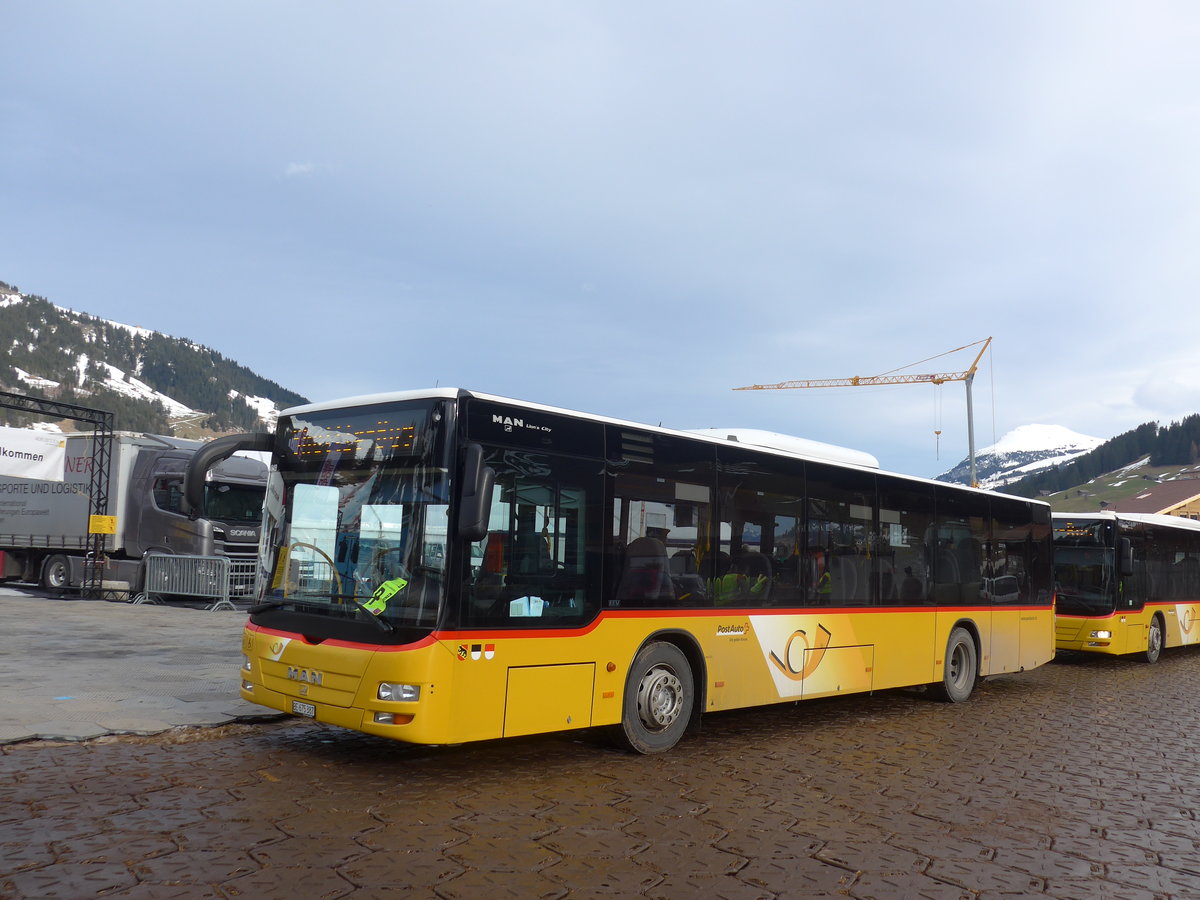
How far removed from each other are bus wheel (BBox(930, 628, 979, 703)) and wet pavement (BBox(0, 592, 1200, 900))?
2584 millimetres

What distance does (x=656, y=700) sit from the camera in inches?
331

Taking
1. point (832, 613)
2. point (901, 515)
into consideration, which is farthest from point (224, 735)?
point (901, 515)

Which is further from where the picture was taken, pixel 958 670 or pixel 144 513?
pixel 144 513

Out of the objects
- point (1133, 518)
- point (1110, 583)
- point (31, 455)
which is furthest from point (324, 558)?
point (31, 455)

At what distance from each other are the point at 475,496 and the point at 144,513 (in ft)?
70.9

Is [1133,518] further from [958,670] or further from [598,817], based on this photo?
[598,817]

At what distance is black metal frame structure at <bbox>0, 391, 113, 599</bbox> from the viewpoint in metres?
25.1

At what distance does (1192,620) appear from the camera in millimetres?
20609

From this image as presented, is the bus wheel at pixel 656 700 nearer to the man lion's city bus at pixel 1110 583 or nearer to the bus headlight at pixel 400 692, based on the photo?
the bus headlight at pixel 400 692

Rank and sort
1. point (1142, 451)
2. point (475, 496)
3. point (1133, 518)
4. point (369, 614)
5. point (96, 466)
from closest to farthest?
point (475, 496) → point (369, 614) → point (1133, 518) → point (96, 466) → point (1142, 451)

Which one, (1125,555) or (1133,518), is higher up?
(1133,518)

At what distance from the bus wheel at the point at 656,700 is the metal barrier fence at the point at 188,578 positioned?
681 inches

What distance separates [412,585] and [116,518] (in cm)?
2148

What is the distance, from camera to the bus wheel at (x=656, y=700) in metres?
8.20
